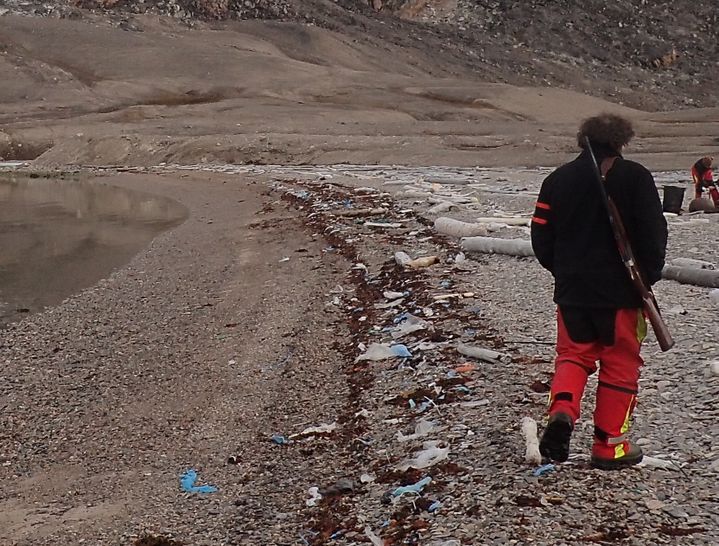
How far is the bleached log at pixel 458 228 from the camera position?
1307 cm

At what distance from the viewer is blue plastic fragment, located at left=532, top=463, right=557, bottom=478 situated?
5.07 m

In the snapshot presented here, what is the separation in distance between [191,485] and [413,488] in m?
1.64

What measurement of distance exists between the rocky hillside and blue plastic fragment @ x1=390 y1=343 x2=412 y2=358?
70.9 meters

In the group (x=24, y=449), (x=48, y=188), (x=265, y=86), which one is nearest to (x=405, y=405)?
(x=24, y=449)

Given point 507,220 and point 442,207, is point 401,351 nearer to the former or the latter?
point 507,220

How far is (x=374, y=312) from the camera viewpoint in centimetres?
976

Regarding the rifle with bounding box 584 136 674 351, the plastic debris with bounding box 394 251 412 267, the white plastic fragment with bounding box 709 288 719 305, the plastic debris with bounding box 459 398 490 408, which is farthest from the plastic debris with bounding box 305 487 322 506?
the plastic debris with bounding box 394 251 412 267

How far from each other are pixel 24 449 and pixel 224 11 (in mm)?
81789

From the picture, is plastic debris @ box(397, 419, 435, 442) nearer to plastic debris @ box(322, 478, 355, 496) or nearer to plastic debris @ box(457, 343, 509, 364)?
plastic debris @ box(322, 478, 355, 496)

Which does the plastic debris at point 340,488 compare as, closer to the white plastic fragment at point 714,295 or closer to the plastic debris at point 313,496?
the plastic debris at point 313,496

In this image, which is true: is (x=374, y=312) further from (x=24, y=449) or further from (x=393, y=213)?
(x=393, y=213)

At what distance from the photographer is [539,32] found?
89.4 m

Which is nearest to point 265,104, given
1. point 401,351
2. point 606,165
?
point 401,351

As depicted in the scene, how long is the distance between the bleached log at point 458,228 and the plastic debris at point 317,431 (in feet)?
21.7
